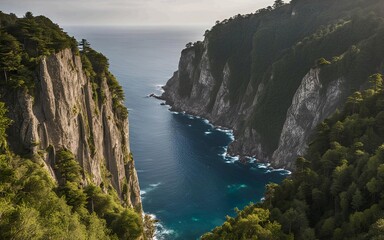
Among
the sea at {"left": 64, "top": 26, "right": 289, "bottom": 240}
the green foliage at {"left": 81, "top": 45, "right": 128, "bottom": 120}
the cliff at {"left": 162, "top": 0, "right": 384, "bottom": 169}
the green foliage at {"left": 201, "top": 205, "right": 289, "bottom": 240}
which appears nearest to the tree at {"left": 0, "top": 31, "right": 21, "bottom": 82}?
the green foliage at {"left": 81, "top": 45, "right": 128, "bottom": 120}

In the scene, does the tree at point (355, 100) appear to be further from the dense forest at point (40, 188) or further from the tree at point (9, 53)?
the tree at point (9, 53)

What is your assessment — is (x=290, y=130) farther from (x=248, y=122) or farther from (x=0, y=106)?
(x=0, y=106)

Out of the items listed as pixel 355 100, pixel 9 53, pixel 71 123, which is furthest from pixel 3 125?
pixel 355 100

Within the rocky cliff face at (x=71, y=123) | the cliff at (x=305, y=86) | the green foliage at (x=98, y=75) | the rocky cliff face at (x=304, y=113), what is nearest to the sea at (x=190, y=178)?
the rocky cliff face at (x=304, y=113)

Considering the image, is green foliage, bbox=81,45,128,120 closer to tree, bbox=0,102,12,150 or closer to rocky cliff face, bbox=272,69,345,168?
tree, bbox=0,102,12,150

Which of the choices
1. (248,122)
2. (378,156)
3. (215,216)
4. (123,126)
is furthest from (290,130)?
(378,156)
